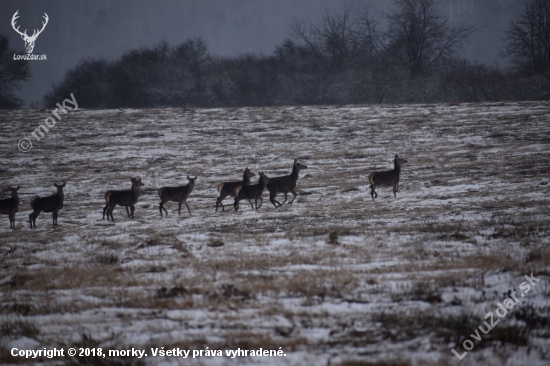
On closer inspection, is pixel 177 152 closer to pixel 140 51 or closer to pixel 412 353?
pixel 412 353

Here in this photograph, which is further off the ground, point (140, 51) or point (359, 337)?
point (140, 51)

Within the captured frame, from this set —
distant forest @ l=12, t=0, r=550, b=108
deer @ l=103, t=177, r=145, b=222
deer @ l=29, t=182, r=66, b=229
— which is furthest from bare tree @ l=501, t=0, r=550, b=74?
deer @ l=29, t=182, r=66, b=229

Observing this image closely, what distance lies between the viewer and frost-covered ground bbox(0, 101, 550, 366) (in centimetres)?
470

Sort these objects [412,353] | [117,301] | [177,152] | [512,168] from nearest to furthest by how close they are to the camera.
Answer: [412,353]
[117,301]
[512,168]
[177,152]

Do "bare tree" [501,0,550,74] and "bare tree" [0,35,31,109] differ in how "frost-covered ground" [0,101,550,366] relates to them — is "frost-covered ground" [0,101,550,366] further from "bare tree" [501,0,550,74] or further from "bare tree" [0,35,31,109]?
"bare tree" [0,35,31,109]

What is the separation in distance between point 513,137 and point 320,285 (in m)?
25.6

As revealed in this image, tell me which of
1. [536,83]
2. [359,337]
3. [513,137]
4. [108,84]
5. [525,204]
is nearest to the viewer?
[359,337]

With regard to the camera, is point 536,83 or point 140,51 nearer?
point 536,83

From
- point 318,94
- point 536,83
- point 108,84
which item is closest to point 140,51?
point 108,84

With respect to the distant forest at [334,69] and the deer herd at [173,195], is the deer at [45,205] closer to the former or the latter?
the deer herd at [173,195]

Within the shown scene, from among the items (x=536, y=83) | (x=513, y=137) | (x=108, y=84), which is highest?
(x=108, y=84)

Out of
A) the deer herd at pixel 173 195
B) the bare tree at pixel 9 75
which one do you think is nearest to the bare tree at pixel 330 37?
the bare tree at pixel 9 75

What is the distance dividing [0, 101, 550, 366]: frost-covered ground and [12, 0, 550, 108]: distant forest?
2997 cm

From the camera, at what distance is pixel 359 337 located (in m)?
A: 4.73
